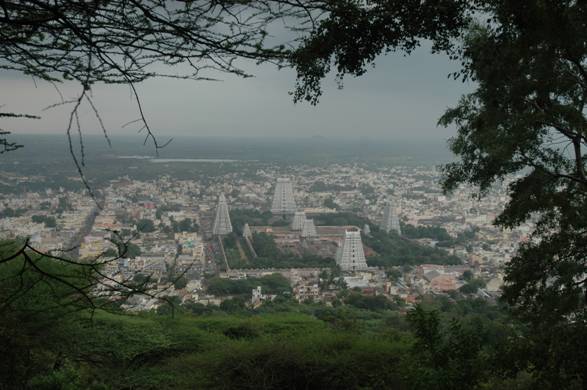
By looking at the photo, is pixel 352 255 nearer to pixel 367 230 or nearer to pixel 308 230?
pixel 308 230

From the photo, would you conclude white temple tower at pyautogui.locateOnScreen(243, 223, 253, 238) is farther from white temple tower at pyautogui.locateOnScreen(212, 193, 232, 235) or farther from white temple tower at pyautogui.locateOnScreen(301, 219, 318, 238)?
white temple tower at pyautogui.locateOnScreen(301, 219, 318, 238)

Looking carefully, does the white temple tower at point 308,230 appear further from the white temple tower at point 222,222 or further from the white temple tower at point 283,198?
the white temple tower at point 283,198

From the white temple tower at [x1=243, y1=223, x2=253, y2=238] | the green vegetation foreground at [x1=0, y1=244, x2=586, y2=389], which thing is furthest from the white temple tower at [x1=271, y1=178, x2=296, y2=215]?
the green vegetation foreground at [x1=0, y1=244, x2=586, y2=389]

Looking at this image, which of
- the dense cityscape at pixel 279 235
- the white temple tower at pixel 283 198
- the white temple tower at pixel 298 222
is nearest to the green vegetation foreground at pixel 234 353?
the dense cityscape at pixel 279 235

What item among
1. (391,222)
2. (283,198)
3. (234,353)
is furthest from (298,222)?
(234,353)

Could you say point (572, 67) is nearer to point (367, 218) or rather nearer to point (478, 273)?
point (478, 273)
